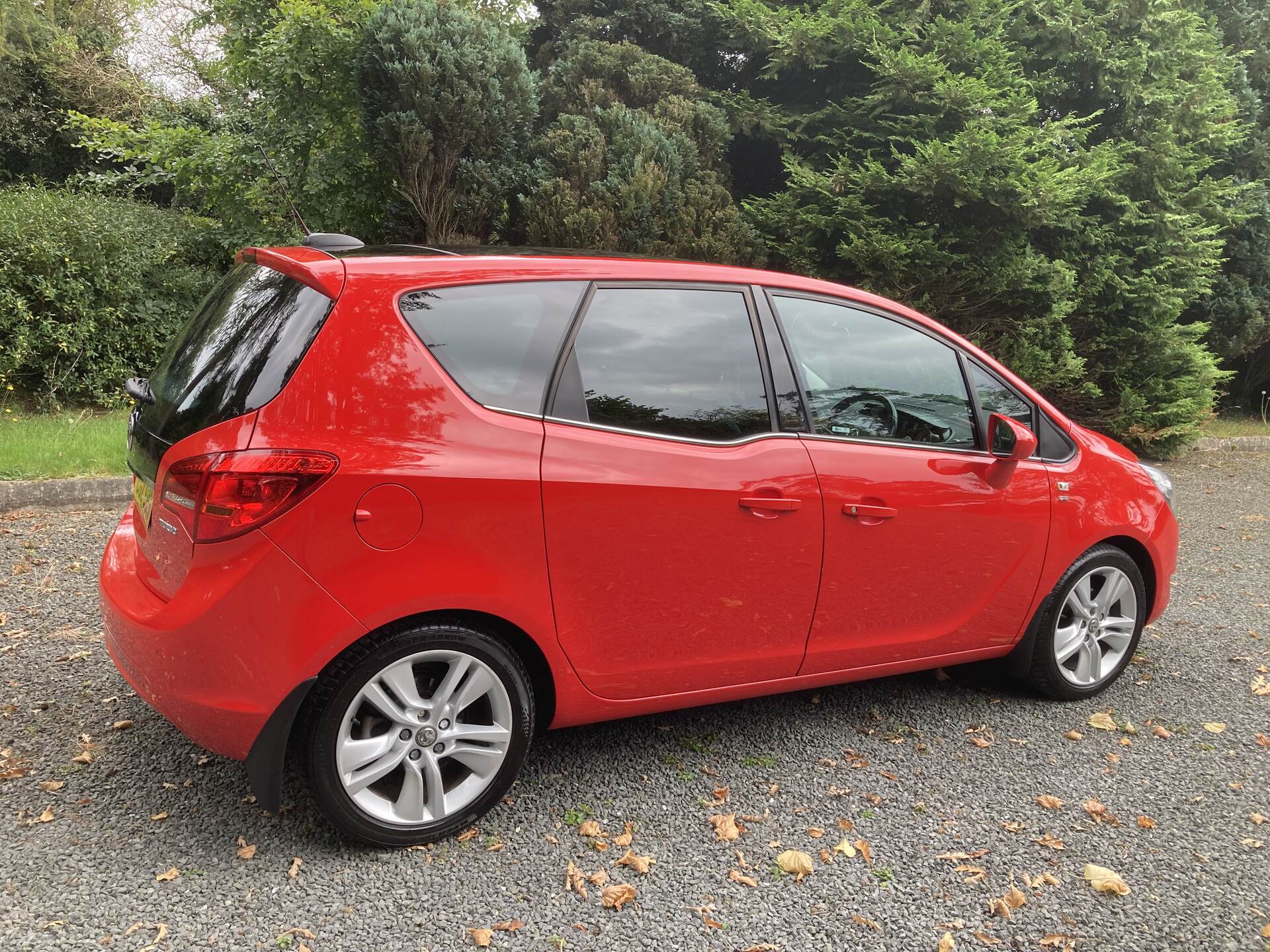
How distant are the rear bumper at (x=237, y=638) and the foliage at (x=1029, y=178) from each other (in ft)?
27.7

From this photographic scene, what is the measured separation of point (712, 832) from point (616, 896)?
1.47ft

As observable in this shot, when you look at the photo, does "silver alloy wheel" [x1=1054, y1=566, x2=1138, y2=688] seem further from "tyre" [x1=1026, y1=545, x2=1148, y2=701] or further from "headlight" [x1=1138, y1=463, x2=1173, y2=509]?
"headlight" [x1=1138, y1=463, x2=1173, y2=509]

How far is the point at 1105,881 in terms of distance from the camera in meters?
2.79

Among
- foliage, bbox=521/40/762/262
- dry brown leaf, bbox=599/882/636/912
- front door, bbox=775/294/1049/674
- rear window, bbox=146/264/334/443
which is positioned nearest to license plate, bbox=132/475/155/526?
rear window, bbox=146/264/334/443

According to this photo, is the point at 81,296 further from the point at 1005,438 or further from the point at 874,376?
the point at 1005,438

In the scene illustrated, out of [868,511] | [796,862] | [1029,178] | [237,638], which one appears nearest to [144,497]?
[237,638]

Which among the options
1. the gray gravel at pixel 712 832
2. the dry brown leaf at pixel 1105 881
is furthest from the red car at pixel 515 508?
the dry brown leaf at pixel 1105 881

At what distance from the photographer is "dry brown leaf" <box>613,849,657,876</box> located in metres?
2.75

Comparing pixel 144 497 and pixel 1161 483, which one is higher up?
pixel 1161 483

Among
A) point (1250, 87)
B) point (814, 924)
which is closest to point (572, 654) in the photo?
point (814, 924)

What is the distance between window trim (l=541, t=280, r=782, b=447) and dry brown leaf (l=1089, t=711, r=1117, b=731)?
6.09ft

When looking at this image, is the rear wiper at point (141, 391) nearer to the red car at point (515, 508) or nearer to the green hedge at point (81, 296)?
the red car at point (515, 508)

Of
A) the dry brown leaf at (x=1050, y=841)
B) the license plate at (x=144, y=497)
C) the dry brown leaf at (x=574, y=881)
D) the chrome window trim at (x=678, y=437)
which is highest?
the chrome window trim at (x=678, y=437)

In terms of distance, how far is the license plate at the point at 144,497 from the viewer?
8.95 feet
